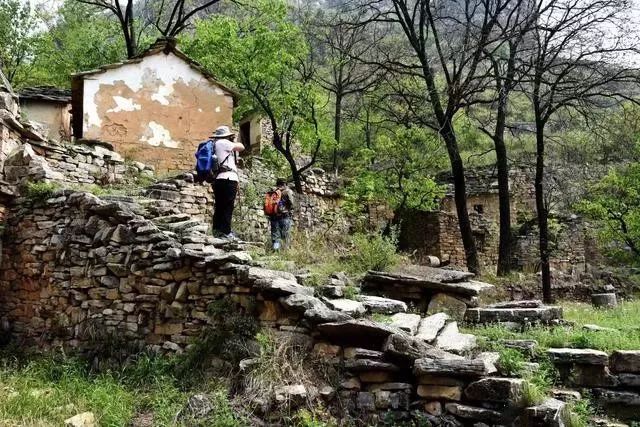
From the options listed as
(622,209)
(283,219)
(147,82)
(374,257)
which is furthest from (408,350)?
(622,209)

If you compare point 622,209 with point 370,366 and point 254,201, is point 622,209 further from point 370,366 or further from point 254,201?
point 370,366

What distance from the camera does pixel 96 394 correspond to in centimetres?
560

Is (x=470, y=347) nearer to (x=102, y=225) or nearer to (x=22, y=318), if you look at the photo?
(x=102, y=225)

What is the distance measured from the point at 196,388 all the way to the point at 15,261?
15.0ft

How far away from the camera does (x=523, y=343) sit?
19.5 feet

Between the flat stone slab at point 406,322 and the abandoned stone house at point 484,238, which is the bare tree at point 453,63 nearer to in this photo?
the abandoned stone house at point 484,238

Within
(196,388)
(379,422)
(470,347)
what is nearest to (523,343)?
(470,347)

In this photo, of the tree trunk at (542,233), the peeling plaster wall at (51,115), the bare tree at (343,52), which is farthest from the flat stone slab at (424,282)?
the peeling plaster wall at (51,115)

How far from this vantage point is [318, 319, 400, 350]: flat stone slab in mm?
5098

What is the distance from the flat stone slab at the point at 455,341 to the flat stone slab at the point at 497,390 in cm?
77

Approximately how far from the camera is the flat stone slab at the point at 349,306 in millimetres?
5590

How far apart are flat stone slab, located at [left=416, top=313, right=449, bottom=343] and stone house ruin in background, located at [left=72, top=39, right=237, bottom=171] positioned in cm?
941

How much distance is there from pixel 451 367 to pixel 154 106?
11656 mm

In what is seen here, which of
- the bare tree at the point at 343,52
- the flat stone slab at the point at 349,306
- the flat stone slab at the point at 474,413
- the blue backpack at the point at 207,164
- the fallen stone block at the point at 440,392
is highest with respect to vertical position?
the bare tree at the point at 343,52
